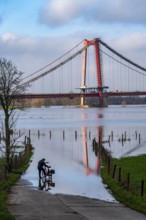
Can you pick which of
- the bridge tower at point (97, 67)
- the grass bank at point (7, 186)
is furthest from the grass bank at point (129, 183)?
the bridge tower at point (97, 67)

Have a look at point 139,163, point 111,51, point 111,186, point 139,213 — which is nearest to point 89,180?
point 111,186

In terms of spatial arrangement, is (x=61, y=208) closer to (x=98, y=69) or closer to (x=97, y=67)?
(x=98, y=69)

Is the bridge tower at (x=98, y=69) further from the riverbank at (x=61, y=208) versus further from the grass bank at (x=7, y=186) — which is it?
the riverbank at (x=61, y=208)

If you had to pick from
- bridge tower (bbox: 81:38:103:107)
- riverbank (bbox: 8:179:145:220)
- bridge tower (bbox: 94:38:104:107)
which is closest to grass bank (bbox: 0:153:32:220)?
riverbank (bbox: 8:179:145:220)

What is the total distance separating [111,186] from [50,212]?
7.33 meters

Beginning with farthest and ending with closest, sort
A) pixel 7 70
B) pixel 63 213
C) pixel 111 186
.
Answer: pixel 7 70 → pixel 111 186 → pixel 63 213

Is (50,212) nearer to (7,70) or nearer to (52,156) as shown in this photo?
(7,70)

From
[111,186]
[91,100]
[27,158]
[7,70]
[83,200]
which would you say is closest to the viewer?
[83,200]

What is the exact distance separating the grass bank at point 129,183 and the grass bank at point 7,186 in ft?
14.1

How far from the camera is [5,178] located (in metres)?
21.8

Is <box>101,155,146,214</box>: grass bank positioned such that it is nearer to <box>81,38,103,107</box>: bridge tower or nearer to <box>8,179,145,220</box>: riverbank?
<box>8,179,145,220</box>: riverbank

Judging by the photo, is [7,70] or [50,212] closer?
[50,212]

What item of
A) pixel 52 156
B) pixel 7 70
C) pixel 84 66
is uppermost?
pixel 84 66

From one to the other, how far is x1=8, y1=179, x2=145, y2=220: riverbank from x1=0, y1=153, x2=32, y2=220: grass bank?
0.27 meters
